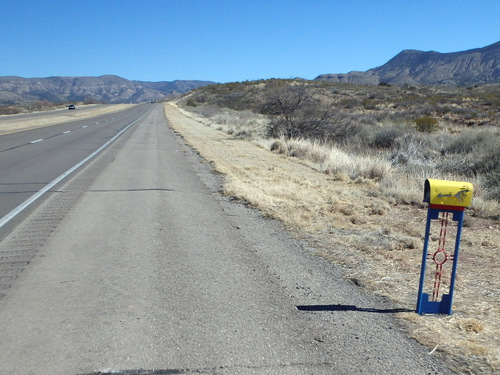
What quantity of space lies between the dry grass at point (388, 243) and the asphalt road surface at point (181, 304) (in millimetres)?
287

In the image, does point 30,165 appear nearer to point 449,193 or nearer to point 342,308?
point 342,308

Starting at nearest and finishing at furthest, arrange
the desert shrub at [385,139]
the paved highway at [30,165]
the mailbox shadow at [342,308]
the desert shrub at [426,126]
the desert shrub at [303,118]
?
the mailbox shadow at [342,308] < the paved highway at [30,165] < the desert shrub at [385,139] < the desert shrub at [303,118] < the desert shrub at [426,126]

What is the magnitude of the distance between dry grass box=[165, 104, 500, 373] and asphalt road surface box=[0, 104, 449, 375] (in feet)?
0.94

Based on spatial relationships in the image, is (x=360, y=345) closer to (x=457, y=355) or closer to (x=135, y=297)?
(x=457, y=355)

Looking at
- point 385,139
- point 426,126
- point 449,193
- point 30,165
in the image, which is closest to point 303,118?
point 385,139

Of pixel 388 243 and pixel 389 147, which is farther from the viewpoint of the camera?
pixel 389 147

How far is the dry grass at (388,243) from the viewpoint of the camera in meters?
3.74

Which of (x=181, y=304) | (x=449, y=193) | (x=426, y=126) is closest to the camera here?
(x=449, y=193)

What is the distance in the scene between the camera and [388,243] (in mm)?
6266

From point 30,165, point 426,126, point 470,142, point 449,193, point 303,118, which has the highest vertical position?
point 449,193

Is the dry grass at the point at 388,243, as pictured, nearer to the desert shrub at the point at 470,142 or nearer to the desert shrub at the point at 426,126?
the desert shrub at the point at 470,142

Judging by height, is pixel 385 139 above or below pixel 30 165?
above

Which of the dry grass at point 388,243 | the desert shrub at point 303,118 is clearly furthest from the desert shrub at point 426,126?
the dry grass at point 388,243

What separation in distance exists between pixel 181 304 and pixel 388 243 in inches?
129
